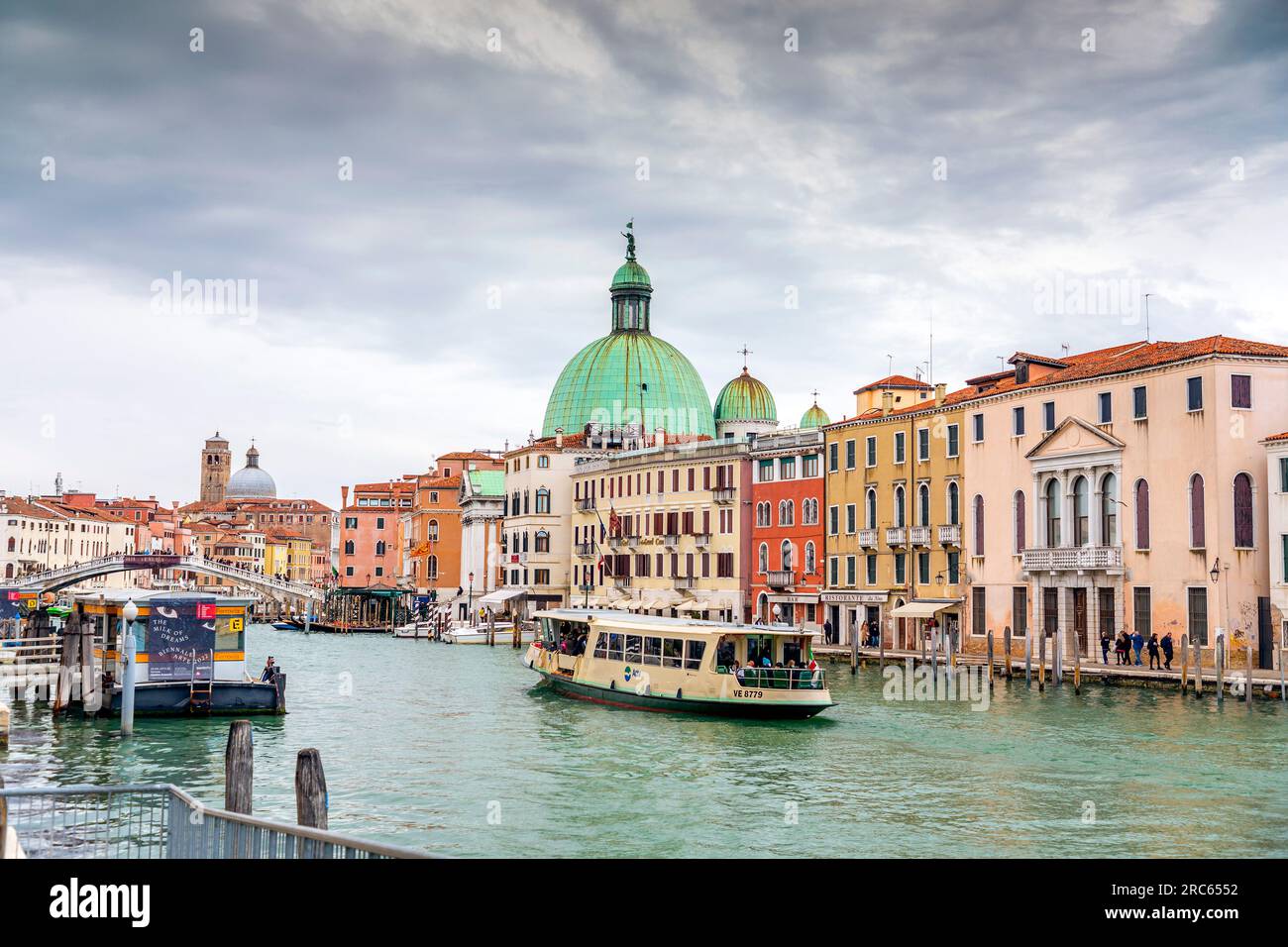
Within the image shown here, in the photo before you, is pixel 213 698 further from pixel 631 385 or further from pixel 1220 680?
pixel 631 385

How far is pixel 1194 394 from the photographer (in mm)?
Answer: 35438

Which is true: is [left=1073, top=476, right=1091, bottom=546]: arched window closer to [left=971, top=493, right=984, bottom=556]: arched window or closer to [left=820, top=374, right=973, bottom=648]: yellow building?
[left=971, top=493, right=984, bottom=556]: arched window

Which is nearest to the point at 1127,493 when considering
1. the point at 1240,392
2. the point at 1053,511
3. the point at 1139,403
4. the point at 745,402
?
the point at 1139,403

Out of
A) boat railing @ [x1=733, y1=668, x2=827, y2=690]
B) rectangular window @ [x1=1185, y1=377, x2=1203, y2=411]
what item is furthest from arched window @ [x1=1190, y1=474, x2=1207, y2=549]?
boat railing @ [x1=733, y1=668, x2=827, y2=690]

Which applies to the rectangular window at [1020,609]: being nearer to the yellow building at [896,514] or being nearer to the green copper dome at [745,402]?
the yellow building at [896,514]

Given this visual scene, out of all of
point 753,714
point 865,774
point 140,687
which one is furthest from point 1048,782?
point 140,687

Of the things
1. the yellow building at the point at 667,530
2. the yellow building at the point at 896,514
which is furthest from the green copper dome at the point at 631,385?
the yellow building at the point at 896,514

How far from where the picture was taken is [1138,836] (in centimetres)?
1584

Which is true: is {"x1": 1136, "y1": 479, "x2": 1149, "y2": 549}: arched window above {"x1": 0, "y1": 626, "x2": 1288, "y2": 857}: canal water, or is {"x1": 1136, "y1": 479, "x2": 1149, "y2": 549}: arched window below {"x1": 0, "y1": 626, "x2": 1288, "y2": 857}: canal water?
above

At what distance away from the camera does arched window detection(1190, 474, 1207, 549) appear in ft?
115

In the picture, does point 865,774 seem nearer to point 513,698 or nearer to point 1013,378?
point 513,698

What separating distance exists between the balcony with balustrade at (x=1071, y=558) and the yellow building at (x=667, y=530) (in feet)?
50.2

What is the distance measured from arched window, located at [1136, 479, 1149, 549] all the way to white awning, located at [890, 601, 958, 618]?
844cm

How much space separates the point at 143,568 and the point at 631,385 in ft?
105
